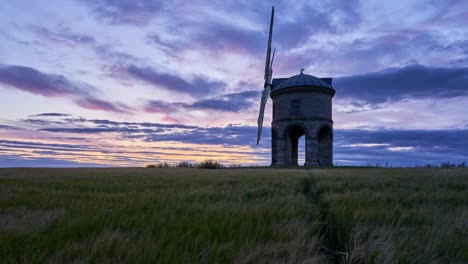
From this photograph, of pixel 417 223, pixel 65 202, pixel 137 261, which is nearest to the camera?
pixel 137 261

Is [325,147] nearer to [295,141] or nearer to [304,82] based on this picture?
[295,141]

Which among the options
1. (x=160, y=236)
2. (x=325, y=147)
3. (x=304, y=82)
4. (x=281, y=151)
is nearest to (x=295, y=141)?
(x=325, y=147)

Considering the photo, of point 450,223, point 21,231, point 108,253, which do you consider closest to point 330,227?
point 450,223

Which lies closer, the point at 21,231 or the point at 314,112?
the point at 21,231

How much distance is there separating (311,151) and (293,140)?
6.09 m

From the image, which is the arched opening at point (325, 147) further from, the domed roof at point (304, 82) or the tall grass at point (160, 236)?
the tall grass at point (160, 236)

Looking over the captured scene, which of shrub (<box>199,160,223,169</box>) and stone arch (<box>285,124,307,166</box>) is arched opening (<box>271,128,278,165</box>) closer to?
stone arch (<box>285,124,307,166</box>)

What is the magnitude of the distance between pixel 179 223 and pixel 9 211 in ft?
6.77

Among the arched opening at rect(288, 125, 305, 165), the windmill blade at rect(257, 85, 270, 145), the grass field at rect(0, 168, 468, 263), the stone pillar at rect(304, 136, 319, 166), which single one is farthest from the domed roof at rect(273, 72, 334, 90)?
the grass field at rect(0, 168, 468, 263)

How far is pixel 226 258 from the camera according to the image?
5.08 feet

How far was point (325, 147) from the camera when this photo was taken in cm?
3047

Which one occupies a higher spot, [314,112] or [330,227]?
[314,112]

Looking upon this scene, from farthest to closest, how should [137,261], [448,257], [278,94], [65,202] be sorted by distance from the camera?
[278,94]
[65,202]
[448,257]
[137,261]

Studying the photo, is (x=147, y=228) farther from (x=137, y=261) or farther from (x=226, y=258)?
(x=226, y=258)
